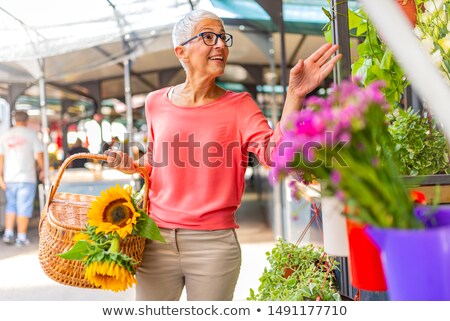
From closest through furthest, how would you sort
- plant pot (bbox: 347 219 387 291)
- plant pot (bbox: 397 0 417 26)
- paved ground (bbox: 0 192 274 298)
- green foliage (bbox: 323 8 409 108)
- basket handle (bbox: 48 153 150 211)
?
plant pot (bbox: 347 219 387 291)
basket handle (bbox: 48 153 150 211)
plant pot (bbox: 397 0 417 26)
green foliage (bbox: 323 8 409 108)
paved ground (bbox: 0 192 274 298)

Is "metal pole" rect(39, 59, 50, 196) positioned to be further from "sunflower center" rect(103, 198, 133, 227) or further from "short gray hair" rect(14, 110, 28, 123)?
"sunflower center" rect(103, 198, 133, 227)

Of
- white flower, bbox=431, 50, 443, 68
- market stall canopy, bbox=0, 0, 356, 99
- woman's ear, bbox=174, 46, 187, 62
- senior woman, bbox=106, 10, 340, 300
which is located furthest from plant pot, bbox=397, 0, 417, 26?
market stall canopy, bbox=0, 0, 356, 99

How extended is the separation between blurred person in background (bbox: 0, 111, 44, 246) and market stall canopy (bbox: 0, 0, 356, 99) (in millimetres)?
921

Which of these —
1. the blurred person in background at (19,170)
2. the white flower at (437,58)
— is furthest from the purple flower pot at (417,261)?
the blurred person in background at (19,170)

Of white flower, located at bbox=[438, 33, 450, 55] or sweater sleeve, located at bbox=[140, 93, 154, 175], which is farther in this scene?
sweater sleeve, located at bbox=[140, 93, 154, 175]

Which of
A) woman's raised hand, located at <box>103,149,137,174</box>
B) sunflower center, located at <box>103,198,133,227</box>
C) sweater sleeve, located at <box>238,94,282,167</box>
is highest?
sweater sleeve, located at <box>238,94,282,167</box>

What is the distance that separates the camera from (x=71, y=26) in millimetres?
5957

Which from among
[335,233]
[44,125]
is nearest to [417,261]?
[335,233]

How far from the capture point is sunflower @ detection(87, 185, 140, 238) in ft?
3.61

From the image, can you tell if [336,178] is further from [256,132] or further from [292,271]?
[292,271]

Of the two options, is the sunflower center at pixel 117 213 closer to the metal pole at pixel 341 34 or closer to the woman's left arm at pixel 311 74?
the woman's left arm at pixel 311 74

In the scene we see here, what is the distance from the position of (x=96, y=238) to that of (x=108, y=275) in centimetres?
8

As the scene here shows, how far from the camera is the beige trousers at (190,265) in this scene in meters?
1.40

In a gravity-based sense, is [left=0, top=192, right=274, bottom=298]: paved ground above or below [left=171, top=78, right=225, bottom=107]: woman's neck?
below
